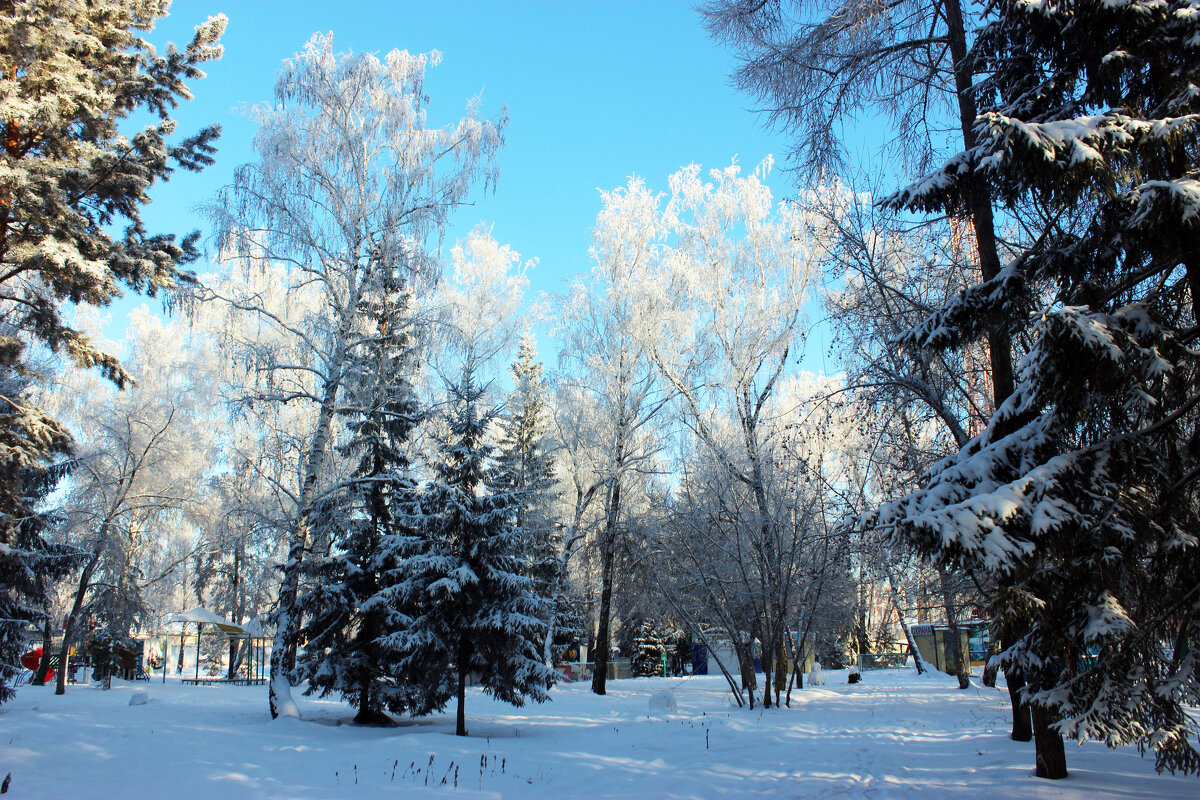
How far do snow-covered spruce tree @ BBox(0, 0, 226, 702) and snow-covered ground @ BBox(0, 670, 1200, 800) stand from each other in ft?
12.3

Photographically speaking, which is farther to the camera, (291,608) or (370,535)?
(370,535)

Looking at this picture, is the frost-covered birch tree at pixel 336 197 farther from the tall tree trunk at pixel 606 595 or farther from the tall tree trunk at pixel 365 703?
the tall tree trunk at pixel 606 595

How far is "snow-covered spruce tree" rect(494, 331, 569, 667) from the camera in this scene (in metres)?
22.3

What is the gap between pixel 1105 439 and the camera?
17.0 feet

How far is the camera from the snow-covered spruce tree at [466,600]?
456 inches

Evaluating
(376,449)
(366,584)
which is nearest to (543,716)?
(366,584)

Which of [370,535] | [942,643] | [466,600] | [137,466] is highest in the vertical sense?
[137,466]

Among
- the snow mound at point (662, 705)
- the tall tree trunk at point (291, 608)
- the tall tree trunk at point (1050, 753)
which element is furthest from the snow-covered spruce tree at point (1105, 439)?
the tall tree trunk at point (291, 608)

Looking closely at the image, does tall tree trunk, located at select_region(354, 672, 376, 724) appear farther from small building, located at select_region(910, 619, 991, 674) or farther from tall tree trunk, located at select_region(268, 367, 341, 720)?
small building, located at select_region(910, 619, 991, 674)

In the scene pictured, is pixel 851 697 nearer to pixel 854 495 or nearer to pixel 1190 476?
pixel 854 495

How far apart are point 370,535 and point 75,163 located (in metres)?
7.83

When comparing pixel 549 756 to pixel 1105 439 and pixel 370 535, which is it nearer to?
pixel 370 535

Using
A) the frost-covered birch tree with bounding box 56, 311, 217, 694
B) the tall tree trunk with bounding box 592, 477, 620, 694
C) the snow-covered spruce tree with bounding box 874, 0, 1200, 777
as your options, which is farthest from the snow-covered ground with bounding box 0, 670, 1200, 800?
the frost-covered birch tree with bounding box 56, 311, 217, 694

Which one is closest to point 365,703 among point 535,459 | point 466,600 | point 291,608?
point 291,608
